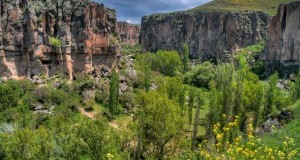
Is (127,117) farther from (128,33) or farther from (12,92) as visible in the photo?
(128,33)

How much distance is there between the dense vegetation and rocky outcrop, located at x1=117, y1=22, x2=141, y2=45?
112832mm

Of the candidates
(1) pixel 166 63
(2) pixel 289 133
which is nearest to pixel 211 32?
(1) pixel 166 63

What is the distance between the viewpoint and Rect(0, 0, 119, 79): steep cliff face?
5953cm

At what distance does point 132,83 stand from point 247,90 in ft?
83.1

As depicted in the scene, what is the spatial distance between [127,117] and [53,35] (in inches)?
798

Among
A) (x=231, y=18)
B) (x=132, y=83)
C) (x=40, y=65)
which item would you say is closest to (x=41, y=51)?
(x=40, y=65)

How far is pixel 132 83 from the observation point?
6869cm

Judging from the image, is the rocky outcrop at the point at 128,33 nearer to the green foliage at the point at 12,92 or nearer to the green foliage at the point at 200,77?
the green foliage at the point at 200,77

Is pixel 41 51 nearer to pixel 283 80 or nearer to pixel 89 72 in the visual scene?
pixel 89 72

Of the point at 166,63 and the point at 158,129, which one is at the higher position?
the point at 166,63

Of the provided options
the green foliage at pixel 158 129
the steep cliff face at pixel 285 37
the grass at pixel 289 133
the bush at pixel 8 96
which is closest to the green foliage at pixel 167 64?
the steep cliff face at pixel 285 37

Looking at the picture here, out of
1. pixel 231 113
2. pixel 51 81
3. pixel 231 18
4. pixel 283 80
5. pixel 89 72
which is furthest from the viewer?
pixel 231 18

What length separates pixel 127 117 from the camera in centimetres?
5656

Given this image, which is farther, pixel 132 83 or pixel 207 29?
pixel 207 29
